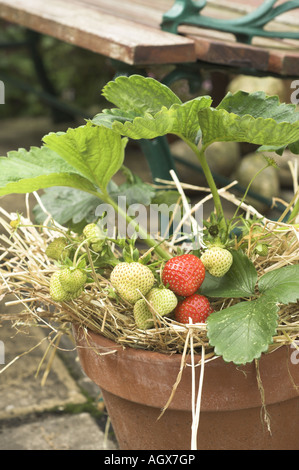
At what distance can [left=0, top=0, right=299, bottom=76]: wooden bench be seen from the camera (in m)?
1.46

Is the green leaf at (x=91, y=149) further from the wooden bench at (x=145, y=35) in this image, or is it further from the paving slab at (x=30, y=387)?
the paving slab at (x=30, y=387)

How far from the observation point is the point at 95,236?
1.07m

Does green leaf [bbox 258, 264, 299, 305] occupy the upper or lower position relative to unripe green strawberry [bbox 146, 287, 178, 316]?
upper

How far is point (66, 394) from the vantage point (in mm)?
1595

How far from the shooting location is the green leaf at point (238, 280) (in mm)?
1015

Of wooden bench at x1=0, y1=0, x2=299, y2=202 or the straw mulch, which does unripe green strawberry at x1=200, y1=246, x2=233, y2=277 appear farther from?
wooden bench at x1=0, y1=0, x2=299, y2=202

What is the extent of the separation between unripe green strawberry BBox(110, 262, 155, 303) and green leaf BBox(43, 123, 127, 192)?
0.61 ft

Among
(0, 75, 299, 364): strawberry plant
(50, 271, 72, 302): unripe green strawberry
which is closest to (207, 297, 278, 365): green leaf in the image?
(0, 75, 299, 364): strawberry plant

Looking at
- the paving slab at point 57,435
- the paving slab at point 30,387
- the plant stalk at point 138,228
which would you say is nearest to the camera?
the plant stalk at point 138,228

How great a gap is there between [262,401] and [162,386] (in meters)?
0.16

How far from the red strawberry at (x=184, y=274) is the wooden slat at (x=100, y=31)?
616mm

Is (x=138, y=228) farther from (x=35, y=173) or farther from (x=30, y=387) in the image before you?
(x=30, y=387)

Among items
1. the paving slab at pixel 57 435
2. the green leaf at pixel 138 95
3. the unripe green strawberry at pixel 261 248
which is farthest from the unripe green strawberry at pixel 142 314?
the paving slab at pixel 57 435

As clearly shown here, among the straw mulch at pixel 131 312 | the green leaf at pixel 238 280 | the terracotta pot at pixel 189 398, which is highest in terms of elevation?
the green leaf at pixel 238 280
